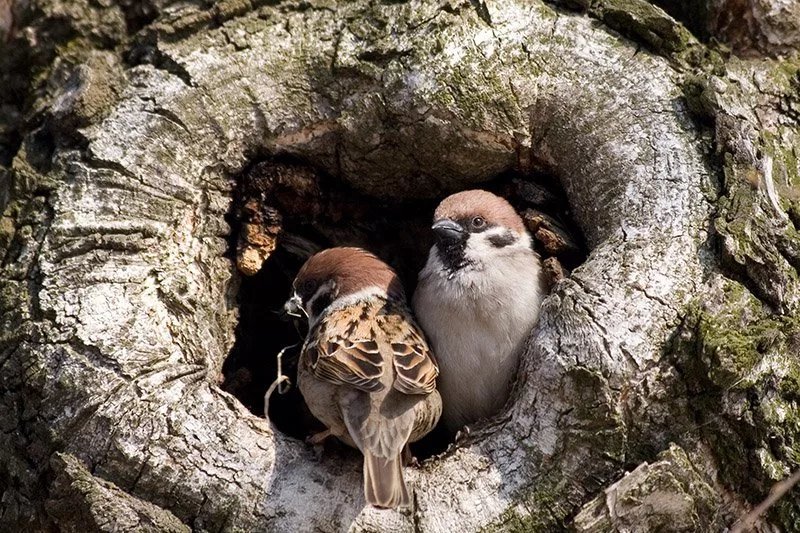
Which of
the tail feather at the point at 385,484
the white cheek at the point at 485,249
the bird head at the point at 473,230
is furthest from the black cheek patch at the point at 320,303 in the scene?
the tail feather at the point at 385,484

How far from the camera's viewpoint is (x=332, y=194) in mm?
Result: 4754

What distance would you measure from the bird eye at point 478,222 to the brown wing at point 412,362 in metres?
0.53

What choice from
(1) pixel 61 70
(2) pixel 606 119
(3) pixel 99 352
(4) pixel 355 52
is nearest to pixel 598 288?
(2) pixel 606 119

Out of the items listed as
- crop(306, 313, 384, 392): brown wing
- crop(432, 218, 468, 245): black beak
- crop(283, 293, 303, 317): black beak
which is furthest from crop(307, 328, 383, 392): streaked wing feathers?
crop(432, 218, 468, 245): black beak

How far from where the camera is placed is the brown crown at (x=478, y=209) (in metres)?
4.27

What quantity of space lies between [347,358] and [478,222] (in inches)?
34.2

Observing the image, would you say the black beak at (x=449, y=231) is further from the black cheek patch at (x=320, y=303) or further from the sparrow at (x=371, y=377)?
the black cheek patch at (x=320, y=303)

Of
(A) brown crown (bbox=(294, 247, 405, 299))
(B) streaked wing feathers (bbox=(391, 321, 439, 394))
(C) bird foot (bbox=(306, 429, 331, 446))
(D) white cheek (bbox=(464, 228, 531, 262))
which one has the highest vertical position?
(D) white cheek (bbox=(464, 228, 531, 262))

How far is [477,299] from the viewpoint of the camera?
4.13m

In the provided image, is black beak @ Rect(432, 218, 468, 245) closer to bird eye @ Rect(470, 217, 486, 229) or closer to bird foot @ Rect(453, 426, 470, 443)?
bird eye @ Rect(470, 217, 486, 229)

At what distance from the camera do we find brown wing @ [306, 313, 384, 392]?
3.81 metres

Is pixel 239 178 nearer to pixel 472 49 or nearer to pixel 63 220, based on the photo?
pixel 63 220

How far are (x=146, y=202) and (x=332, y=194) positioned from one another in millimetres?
1015

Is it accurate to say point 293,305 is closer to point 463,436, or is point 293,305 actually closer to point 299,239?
point 299,239
